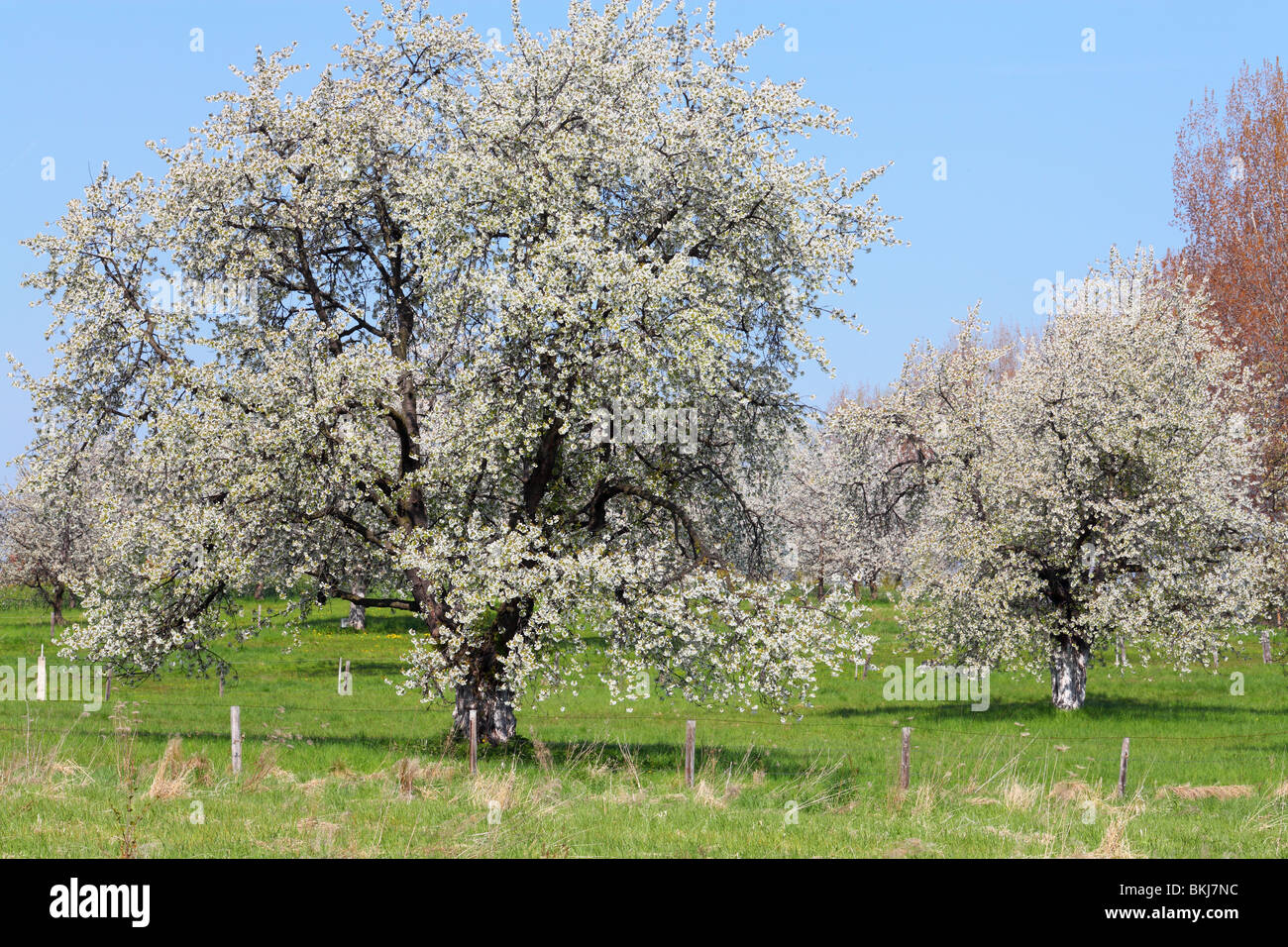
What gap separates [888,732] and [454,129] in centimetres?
2284

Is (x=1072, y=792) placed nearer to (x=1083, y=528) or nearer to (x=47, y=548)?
(x=1083, y=528)

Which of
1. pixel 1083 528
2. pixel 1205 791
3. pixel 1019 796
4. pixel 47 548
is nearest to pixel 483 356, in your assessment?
pixel 1019 796

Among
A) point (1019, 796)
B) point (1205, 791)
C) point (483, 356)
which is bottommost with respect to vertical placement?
point (1205, 791)

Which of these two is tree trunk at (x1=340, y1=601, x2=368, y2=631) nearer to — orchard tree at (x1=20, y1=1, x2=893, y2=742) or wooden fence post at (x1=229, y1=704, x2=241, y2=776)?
orchard tree at (x1=20, y1=1, x2=893, y2=742)

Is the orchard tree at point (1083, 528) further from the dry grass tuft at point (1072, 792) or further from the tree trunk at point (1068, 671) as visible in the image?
the dry grass tuft at point (1072, 792)

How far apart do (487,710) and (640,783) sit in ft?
21.2

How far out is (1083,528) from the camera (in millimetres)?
37406

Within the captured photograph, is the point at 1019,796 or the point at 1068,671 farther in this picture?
the point at 1068,671

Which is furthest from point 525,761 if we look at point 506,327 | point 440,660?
point 506,327

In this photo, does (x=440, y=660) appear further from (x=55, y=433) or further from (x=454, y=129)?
(x=454, y=129)

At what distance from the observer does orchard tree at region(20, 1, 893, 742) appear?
2172cm

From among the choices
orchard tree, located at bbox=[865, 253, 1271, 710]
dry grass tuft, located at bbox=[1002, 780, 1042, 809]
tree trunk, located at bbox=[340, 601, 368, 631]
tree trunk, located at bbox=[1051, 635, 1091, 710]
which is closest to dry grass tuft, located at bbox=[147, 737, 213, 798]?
dry grass tuft, located at bbox=[1002, 780, 1042, 809]

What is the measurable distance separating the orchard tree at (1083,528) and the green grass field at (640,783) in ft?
10.1
